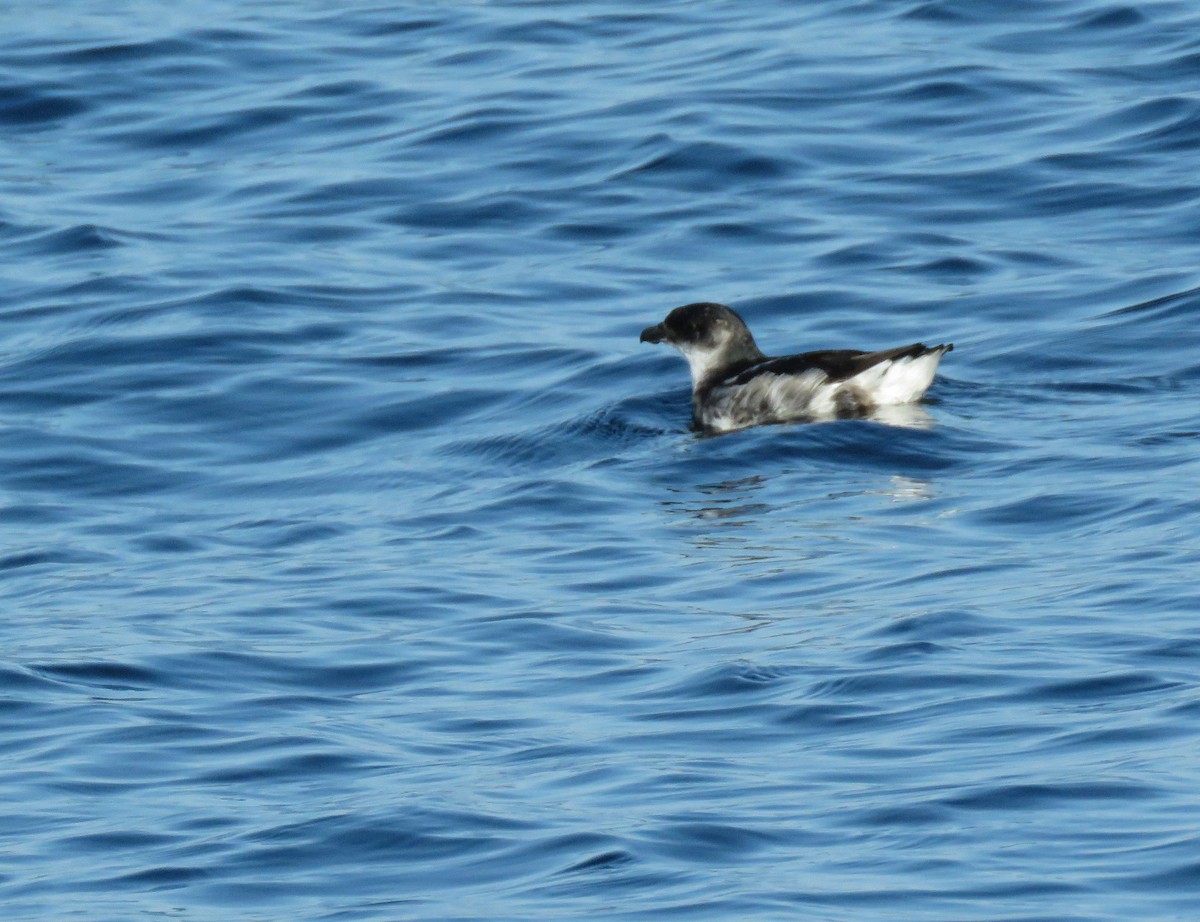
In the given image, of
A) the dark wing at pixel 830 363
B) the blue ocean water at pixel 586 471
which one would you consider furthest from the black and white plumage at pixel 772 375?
the blue ocean water at pixel 586 471

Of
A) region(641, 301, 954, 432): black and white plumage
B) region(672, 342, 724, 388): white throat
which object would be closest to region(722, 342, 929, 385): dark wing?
region(641, 301, 954, 432): black and white plumage

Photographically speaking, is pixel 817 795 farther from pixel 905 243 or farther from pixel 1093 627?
pixel 905 243

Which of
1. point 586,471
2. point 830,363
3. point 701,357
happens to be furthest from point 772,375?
point 586,471

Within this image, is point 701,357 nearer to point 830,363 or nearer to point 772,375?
point 772,375

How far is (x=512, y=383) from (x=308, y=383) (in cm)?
116

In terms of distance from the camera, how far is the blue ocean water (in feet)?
22.1

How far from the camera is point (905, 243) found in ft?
51.2

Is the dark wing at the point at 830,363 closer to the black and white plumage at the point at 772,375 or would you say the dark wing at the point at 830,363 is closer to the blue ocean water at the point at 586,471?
the black and white plumage at the point at 772,375

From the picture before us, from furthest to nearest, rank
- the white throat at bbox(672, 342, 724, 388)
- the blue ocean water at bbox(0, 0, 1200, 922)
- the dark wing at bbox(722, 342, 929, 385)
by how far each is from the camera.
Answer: the white throat at bbox(672, 342, 724, 388) → the dark wing at bbox(722, 342, 929, 385) → the blue ocean water at bbox(0, 0, 1200, 922)

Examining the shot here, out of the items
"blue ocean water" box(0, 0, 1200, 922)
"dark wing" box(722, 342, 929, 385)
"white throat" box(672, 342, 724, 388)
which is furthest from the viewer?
"white throat" box(672, 342, 724, 388)

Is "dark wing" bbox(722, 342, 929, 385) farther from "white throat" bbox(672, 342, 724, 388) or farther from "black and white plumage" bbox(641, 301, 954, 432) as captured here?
"white throat" bbox(672, 342, 724, 388)

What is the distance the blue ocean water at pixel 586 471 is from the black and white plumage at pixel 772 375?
29 centimetres

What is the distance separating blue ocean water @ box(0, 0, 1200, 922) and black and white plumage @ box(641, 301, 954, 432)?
29 centimetres

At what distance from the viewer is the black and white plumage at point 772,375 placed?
1226cm
